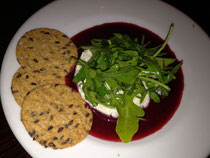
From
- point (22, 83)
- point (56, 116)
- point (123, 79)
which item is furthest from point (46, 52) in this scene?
point (123, 79)

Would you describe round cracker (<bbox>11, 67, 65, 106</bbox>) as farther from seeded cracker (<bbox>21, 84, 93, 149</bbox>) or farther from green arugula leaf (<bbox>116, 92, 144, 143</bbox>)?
green arugula leaf (<bbox>116, 92, 144, 143</bbox>)

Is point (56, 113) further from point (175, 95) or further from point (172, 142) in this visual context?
point (175, 95)

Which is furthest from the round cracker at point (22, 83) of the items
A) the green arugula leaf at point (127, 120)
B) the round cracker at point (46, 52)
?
the green arugula leaf at point (127, 120)

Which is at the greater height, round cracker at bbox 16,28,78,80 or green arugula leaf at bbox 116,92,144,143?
round cracker at bbox 16,28,78,80

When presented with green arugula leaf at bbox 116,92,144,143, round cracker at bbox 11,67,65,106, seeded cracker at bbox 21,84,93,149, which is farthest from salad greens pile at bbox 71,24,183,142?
round cracker at bbox 11,67,65,106

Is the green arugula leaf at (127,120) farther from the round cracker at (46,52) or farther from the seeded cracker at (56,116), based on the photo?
the round cracker at (46,52)

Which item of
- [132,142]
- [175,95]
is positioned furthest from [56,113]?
[175,95]
